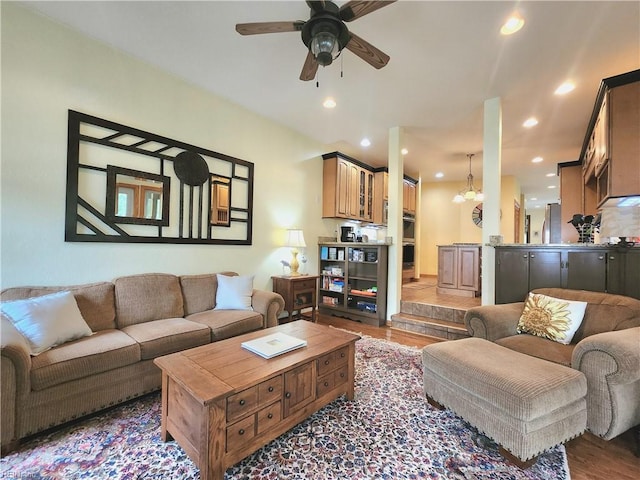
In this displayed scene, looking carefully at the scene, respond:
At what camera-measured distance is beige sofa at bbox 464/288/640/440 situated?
5.13ft

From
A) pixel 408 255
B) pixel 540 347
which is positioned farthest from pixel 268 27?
pixel 408 255

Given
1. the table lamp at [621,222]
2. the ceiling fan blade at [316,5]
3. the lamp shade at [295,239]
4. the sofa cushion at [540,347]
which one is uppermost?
the ceiling fan blade at [316,5]

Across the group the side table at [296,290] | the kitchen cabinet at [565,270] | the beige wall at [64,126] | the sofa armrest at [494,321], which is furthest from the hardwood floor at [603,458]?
the beige wall at [64,126]

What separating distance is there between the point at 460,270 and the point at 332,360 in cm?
397

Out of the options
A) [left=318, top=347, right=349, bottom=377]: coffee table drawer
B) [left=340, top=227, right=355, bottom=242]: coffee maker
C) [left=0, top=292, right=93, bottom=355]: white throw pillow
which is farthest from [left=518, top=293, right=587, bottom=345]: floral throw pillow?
[left=0, top=292, right=93, bottom=355]: white throw pillow

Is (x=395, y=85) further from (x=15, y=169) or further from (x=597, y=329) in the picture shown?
(x=15, y=169)

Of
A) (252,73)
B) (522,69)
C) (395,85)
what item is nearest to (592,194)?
(522,69)

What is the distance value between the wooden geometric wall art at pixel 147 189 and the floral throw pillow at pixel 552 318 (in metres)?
3.25

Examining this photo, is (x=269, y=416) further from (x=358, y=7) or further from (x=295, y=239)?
(x=295, y=239)

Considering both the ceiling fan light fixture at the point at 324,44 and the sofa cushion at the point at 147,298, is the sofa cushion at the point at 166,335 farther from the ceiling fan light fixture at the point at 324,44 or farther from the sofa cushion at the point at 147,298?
the ceiling fan light fixture at the point at 324,44

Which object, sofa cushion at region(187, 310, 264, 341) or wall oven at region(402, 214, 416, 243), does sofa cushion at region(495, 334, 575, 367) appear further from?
wall oven at region(402, 214, 416, 243)

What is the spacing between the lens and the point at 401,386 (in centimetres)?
238

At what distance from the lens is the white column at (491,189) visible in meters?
3.36

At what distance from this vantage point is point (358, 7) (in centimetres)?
176
